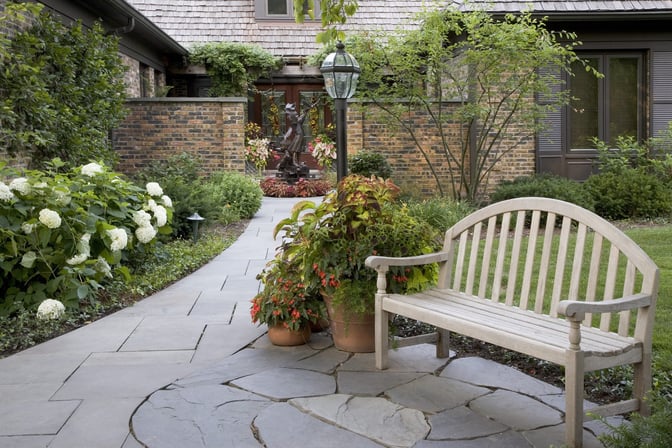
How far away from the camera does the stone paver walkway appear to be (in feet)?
10.3

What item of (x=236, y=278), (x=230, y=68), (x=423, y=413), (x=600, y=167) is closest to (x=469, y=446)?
(x=423, y=413)

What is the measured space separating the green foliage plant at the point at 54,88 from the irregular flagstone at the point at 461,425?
5905mm

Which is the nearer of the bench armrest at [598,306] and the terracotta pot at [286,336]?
the bench armrest at [598,306]

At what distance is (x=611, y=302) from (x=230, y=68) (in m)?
15.5

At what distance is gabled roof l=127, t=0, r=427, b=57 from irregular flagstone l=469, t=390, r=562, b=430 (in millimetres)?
15393

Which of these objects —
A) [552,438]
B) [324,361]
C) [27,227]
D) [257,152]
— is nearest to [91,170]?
[27,227]

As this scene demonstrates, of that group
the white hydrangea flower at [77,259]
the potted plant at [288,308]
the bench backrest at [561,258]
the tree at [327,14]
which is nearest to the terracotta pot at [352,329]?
the potted plant at [288,308]

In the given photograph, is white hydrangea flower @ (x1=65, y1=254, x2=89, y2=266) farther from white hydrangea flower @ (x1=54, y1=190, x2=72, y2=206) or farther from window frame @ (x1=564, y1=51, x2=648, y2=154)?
window frame @ (x1=564, y1=51, x2=648, y2=154)

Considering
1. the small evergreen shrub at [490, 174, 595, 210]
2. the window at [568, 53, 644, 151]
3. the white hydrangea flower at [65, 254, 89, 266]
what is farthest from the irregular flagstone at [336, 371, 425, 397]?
the window at [568, 53, 644, 151]

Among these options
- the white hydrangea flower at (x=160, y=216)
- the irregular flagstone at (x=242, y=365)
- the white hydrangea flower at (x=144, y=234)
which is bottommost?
the irregular flagstone at (x=242, y=365)

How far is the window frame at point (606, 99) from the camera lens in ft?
43.1

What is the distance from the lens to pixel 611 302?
9.80 feet

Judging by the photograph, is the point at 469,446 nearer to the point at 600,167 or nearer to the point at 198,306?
the point at 198,306

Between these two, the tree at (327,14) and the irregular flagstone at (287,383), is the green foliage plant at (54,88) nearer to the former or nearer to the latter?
the tree at (327,14)
